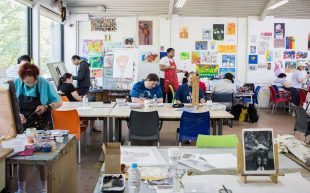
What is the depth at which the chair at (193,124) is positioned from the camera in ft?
16.9

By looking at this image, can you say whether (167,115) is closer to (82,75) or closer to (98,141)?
(98,141)

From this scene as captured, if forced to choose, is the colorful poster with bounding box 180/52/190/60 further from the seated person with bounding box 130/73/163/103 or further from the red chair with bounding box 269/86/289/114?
the seated person with bounding box 130/73/163/103

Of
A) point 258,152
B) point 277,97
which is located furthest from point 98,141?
point 277,97

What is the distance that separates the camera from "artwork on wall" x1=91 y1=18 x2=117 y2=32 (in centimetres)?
1140

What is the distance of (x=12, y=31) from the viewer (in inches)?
306

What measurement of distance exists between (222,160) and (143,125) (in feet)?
7.83

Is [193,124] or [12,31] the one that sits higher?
[12,31]

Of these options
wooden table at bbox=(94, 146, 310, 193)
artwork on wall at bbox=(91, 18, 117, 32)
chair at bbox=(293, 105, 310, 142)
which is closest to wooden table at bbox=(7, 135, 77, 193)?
wooden table at bbox=(94, 146, 310, 193)

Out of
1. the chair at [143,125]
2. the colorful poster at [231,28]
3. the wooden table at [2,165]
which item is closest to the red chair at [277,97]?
the colorful poster at [231,28]

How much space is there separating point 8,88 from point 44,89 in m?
1.64

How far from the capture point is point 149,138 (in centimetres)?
522

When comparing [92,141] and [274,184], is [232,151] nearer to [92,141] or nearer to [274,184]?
[274,184]

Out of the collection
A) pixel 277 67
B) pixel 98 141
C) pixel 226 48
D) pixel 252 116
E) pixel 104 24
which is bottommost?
pixel 98 141

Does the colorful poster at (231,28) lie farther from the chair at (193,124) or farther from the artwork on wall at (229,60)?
the chair at (193,124)
